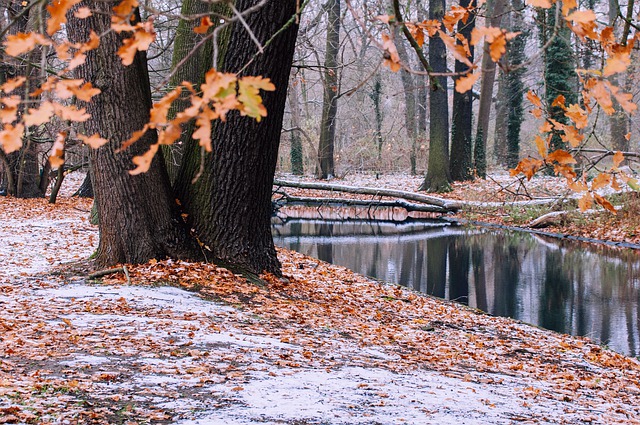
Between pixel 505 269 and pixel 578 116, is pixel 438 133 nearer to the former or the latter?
pixel 505 269

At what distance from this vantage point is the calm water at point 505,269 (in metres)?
9.30

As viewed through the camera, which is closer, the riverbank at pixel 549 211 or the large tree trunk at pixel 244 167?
the large tree trunk at pixel 244 167

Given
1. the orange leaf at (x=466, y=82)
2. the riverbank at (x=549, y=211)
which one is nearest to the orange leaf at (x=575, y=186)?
the orange leaf at (x=466, y=82)

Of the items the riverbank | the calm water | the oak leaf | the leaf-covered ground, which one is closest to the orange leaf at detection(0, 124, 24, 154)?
the oak leaf

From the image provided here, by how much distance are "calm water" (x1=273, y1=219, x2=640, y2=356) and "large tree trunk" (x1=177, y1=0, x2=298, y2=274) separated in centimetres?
396

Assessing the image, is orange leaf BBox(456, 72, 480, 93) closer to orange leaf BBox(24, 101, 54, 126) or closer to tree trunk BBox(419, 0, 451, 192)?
orange leaf BBox(24, 101, 54, 126)

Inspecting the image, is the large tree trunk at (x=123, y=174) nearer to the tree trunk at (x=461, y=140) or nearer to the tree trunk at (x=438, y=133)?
the tree trunk at (x=438, y=133)

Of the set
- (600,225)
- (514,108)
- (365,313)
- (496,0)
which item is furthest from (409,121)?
(365,313)

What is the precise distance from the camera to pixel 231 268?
24.6ft

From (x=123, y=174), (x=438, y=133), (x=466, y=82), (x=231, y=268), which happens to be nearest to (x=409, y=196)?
(x=438, y=133)

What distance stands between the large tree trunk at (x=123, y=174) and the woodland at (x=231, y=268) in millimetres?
22

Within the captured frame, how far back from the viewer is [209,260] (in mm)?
7477

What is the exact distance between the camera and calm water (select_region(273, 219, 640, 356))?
366 inches

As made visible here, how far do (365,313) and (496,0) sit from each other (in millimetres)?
18874
